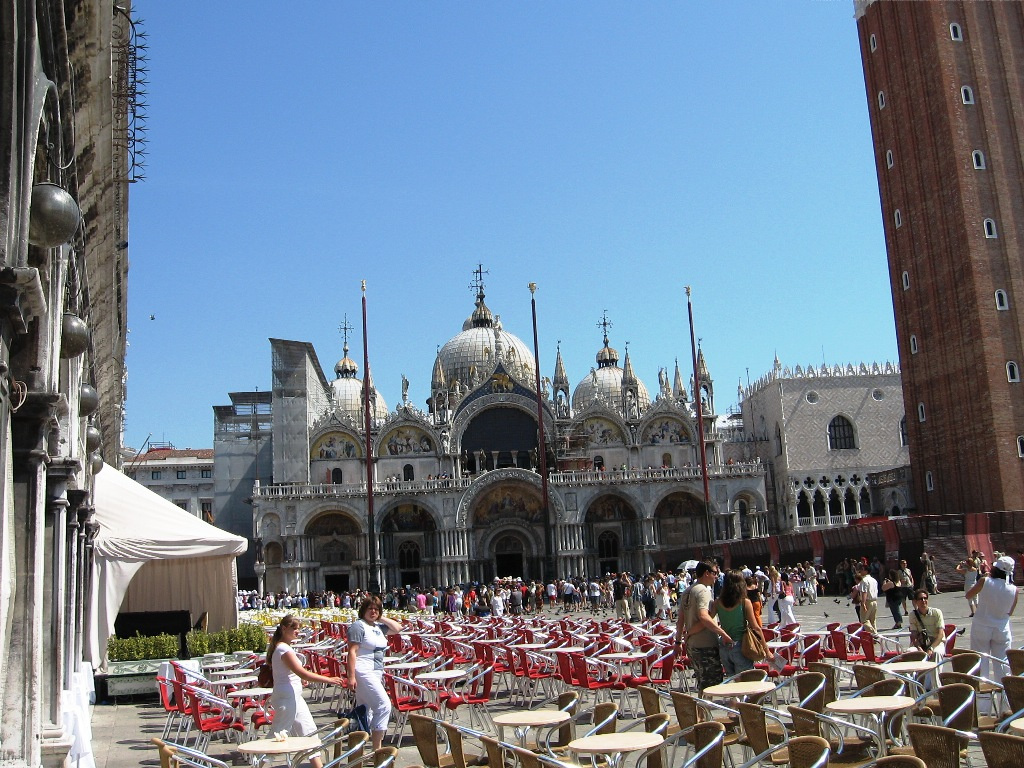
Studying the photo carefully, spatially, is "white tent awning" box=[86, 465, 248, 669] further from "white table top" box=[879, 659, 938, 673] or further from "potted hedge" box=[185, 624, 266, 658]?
"white table top" box=[879, 659, 938, 673]

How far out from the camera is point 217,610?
61.4 ft

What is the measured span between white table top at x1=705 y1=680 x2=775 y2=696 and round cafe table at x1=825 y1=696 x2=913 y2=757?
2.79ft

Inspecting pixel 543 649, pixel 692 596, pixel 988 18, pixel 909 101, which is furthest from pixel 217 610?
pixel 988 18

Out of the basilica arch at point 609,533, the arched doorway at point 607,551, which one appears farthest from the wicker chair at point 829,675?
the arched doorway at point 607,551

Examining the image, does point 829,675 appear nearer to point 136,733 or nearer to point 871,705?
point 871,705

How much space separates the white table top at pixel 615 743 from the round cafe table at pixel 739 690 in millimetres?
1626

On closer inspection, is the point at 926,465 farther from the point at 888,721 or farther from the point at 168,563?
the point at 888,721

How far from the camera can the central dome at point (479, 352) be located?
2339 inches

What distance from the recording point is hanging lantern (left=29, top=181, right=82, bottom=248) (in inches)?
248

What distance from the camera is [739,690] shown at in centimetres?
806

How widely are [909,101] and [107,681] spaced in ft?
121

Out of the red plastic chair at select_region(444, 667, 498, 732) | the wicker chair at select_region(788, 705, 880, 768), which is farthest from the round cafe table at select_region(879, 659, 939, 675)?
the red plastic chair at select_region(444, 667, 498, 732)

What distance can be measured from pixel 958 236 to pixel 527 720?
116 ft

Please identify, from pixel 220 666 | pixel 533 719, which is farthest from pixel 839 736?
pixel 220 666
